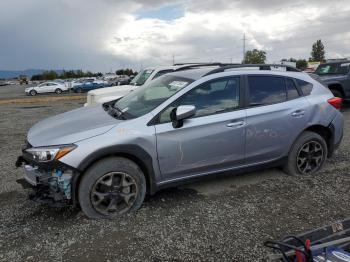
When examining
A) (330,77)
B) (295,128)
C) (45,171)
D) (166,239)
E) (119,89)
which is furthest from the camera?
(330,77)

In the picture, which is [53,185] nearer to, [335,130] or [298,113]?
[298,113]

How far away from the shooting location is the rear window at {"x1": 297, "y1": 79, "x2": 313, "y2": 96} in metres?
5.20

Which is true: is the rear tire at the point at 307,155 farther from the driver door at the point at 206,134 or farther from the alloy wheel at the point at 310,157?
the driver door at the point at 206,134

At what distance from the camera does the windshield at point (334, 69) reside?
12.3m

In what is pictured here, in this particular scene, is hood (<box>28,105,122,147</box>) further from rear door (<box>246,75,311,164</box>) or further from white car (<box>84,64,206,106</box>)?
white car (<box>84,64,206,106</box>)

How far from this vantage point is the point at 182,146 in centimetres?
418

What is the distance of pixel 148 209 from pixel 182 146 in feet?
2.81

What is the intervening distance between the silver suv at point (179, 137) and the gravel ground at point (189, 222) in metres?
0.30

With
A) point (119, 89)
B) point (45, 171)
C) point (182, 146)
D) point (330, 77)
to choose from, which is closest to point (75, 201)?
point (45, 171)

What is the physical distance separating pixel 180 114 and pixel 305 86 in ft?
7.40

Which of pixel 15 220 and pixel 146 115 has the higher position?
pixel 146 115

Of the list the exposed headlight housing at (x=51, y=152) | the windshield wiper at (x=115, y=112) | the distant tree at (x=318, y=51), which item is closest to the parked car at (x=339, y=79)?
the windshield wiper at (x=115, y=112)

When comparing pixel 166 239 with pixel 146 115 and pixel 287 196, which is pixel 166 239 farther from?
pixel 287 196

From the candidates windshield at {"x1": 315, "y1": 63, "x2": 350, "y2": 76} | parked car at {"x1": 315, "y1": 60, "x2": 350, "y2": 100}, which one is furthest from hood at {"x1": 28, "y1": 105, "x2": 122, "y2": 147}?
windshield at {"x1": 315, "y1": 63, "x2": 350, "y2": 76}
